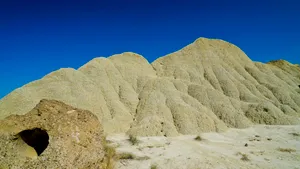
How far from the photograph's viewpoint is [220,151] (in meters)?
22.4

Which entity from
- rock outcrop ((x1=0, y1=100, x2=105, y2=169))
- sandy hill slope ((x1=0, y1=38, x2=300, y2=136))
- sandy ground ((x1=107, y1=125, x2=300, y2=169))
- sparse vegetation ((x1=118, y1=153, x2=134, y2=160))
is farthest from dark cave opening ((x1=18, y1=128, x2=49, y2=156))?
sandy hill slope ((x1=0, y1=38, x2=300, y2=136))

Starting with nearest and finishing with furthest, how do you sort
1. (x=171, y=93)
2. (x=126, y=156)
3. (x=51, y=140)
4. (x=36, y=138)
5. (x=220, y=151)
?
(x=51, y=140), (x=36, y=138), (x=126, y=156), (x=220, y=151), (x=171, y=93)

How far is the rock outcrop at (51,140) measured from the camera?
8867 mm

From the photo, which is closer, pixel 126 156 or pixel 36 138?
pixel 36 138

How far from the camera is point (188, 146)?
2336 centimetres

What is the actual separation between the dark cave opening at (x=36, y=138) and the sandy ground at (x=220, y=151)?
293 inches

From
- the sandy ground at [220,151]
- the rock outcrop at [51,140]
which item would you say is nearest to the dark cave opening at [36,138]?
the rock outcrop at [51,140]

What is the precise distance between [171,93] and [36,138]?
31.0m

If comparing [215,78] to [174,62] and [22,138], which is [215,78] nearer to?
[174,62]

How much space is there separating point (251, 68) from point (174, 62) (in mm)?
15995

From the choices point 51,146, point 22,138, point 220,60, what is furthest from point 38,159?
point 220,60

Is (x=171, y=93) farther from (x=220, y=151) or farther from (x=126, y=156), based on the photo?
(x=126, y=156)

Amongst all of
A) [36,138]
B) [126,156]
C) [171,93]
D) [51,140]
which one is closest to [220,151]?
[126,156]

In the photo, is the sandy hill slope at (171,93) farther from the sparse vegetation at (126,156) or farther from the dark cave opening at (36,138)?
the dark cave opening at (36,138)
